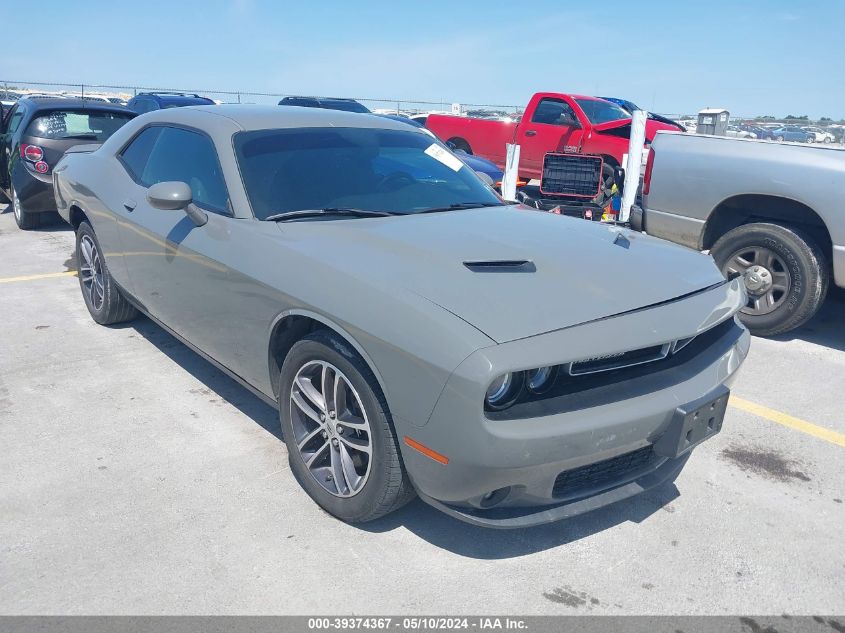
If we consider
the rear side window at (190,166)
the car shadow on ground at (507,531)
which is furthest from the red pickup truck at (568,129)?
the car shadow on ground at (507,531)

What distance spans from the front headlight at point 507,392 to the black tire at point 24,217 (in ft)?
25.7

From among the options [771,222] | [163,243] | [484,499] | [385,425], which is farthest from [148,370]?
[771,222]

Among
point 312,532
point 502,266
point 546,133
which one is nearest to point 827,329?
point 502,266

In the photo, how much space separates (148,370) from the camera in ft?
14.3

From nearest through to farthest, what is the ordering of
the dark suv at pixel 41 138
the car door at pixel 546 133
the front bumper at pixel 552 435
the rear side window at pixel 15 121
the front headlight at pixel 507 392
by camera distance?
1. the front bumper at pixel 552 435
2. the front headlight at pixel 507 392
3. the dark suv at pixel 41 138
4. the rear side window at pixel 15 121
5. the car door at pixel 546 133

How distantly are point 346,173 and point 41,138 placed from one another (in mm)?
6080

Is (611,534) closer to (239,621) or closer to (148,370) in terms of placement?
(239,621)

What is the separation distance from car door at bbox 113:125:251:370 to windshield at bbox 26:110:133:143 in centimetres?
444

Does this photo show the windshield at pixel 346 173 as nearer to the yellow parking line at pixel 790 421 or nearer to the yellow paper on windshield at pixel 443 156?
the yellow paper on windshield at pixel 443 156

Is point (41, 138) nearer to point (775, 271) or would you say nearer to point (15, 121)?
point (15, 121)

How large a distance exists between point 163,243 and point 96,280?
1622mm

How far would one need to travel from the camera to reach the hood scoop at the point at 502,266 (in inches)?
106

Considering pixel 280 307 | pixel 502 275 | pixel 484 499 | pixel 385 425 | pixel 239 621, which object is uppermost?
pixel 502 275

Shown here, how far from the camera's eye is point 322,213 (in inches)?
130
